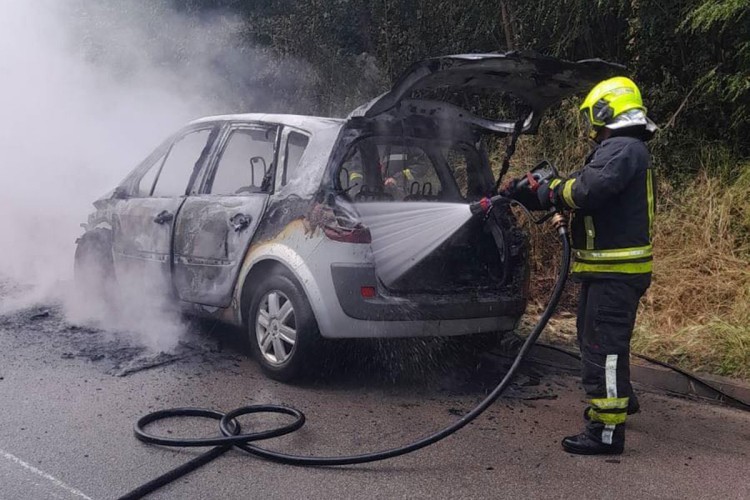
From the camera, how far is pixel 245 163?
548cm

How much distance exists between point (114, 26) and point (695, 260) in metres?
9.97

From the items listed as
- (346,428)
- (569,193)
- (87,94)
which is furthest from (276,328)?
(87,94)

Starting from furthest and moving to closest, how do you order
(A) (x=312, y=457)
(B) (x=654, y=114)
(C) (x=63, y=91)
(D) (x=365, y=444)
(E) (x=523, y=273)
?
(C) (x=63, y=91) → (B) (x=654, y=114) → (E) (x=523, y=273) → (D) (x=365, y=444) → (A) (x=312, y=457)

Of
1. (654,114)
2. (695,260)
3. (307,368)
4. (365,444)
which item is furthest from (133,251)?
(654,114)

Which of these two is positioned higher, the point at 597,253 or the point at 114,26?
the point at 114,26

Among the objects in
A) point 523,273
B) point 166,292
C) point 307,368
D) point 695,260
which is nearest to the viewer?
point 307,368

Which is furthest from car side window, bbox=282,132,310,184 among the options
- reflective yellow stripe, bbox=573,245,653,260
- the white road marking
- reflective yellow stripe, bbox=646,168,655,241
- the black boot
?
the black boot

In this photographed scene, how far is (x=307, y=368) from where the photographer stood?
4.32 m

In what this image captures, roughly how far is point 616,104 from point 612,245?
0.72 meters

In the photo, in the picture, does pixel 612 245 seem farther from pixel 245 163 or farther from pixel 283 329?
pixel 245 163

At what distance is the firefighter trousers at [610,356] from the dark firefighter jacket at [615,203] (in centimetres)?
9

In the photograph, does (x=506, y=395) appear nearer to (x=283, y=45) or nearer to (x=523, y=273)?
(x=523, y=273)

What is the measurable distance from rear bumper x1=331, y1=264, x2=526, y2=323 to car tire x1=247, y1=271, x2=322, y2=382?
28cm

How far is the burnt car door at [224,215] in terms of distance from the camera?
15.4 feet
